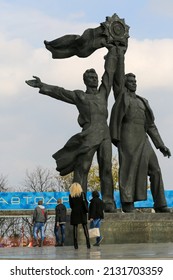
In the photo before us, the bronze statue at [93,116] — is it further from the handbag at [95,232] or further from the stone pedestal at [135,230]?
the handbag at [95,232]

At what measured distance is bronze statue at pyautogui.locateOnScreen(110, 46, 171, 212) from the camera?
20766 mm

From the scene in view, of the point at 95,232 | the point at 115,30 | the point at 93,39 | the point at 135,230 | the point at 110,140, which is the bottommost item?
the point at 95,232

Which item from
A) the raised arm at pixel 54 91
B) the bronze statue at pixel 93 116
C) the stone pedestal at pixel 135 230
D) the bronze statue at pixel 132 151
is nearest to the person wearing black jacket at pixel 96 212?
the stone pedestal at pixel 135 230

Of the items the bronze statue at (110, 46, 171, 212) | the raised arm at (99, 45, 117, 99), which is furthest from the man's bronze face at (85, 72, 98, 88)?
the bronze statue at (110, 46, 171, 212)

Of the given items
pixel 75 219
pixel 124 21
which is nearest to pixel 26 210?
pixel 124 21

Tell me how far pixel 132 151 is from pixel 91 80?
2001mm

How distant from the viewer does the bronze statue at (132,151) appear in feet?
68.1

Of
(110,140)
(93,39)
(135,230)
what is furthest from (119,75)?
(135,230)

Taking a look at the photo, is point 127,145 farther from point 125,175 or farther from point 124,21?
point 124,21

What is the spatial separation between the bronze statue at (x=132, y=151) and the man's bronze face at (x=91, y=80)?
72 centimetres

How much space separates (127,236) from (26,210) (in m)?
23.2

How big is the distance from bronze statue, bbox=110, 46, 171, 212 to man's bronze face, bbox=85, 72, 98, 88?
715 mm

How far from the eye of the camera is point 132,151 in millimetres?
20781

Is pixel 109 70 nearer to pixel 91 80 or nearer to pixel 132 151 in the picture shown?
pixel 91 80
